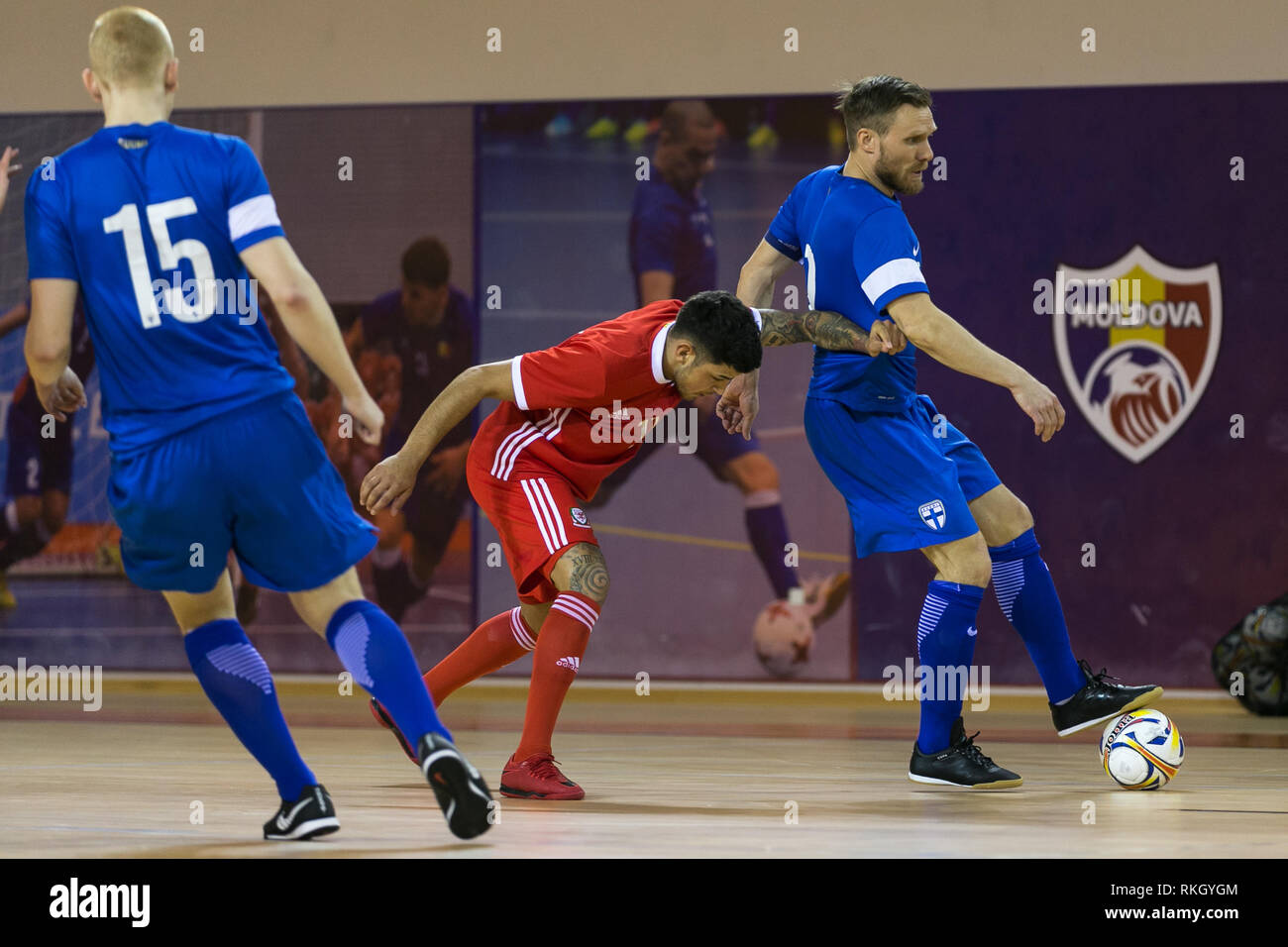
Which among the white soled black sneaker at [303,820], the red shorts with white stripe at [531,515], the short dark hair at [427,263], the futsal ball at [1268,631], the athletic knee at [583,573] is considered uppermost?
the short dark hair at [427,263]

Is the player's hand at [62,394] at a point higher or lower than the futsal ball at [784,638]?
higher

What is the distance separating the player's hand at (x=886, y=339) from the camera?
13.0 ft

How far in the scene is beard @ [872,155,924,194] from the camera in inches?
163

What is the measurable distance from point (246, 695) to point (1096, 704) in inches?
94.1

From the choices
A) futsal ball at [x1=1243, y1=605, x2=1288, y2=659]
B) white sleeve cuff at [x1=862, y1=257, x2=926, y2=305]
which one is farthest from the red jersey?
futsal ball at [x1=1243, y1=605, x2=1288, y2=659]

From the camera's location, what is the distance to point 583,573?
3.97 metres

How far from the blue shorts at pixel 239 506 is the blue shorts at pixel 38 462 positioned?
6602 mm

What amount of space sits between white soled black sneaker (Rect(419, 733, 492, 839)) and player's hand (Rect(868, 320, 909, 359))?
1.74 metres

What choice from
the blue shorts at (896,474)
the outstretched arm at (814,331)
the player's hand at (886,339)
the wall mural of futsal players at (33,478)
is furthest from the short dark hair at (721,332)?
the wall mural of futsal players at (33,478)

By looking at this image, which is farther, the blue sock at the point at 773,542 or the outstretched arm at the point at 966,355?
the blue sock at the point at 773,542

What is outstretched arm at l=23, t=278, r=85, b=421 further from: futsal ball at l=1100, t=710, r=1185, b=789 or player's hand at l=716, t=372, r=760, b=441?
futsal ball at l=1100, t=710, r=1185, b=789

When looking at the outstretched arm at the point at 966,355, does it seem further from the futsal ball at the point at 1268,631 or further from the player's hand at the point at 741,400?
the futsal ball at the point at 1268,631

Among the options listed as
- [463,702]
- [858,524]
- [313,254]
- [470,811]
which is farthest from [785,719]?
[470,811]

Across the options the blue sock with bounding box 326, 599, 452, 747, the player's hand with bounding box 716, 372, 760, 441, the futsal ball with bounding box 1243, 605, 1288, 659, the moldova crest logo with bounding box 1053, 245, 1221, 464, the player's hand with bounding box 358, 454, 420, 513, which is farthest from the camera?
the moldova crest logo with bounding box 1053, 245, 1221, 464
